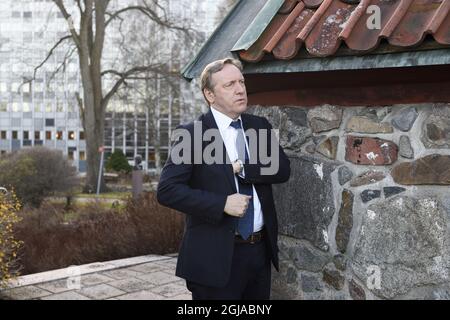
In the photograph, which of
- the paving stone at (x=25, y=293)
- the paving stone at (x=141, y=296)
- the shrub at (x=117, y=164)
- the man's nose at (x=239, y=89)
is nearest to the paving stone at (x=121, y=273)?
the paving stone at (x=141, y=296)

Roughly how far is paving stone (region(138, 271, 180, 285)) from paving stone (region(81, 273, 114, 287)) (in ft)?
1.28

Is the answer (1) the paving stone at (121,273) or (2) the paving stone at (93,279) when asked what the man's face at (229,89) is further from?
(1) the paving stone at (121,273)

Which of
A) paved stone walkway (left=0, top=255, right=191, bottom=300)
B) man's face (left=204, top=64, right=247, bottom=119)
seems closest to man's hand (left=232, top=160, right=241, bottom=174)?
man's face (left=204, top=64, right=247, bottom=119)

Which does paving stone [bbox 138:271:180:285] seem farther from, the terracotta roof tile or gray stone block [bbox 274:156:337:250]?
the terracotta roof tile

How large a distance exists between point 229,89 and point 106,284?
3.45 meters

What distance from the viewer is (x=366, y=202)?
3.07 m

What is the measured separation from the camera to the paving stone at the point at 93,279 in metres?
5.35

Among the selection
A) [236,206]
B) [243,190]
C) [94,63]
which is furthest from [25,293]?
[94,63]

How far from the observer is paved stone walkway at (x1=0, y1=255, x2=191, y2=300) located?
4891 mm

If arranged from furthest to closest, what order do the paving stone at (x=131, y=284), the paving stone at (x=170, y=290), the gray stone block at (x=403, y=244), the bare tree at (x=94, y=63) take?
the bare tree at (x=94, y=63) → the paving stone at (x=131, y=284) → the paving stone at (x=170, y=290) → the gray stone block at (x=403, y=244)

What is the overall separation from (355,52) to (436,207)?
99 cm

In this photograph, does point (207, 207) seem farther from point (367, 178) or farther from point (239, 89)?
point (367, 178)

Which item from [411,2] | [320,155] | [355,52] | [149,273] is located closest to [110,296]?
[149,273]

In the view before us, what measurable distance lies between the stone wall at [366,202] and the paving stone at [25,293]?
2648 mm
